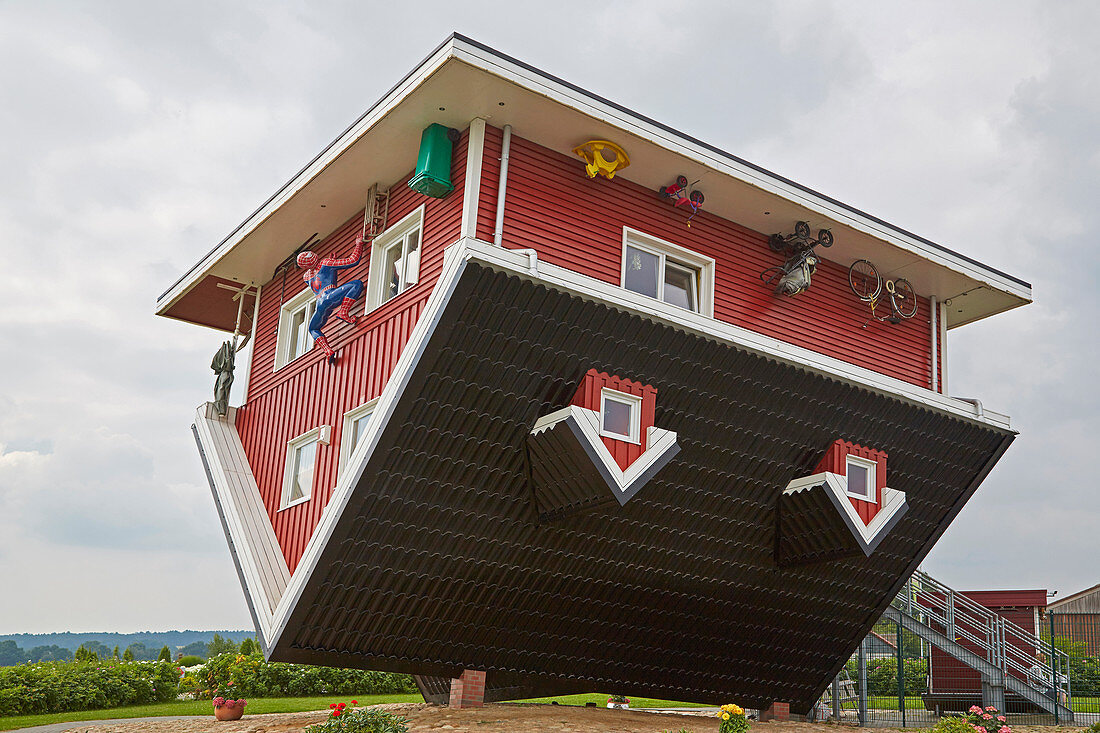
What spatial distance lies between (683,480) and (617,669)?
3.66m

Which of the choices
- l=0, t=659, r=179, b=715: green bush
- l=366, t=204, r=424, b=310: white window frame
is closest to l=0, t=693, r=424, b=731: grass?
l=0, t=659, r=179, b=715: green bush

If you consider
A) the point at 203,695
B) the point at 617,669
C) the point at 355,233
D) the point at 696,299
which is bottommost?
the point at 203,695

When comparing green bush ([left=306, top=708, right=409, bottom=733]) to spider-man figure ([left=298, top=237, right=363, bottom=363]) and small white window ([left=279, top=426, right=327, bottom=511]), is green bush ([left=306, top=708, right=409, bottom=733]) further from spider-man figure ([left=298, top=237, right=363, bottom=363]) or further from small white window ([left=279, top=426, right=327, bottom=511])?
spider-man figure ([left=298, top=237, right=363, bottom=363])

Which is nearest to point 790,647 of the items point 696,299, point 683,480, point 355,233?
point 683,480

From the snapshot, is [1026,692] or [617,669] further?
[1026,692]

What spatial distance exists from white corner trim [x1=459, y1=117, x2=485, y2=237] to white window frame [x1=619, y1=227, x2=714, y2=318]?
88.7 inches

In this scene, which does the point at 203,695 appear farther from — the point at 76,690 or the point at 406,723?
the point at 406,723

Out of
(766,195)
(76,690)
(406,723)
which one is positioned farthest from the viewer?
(76,690)

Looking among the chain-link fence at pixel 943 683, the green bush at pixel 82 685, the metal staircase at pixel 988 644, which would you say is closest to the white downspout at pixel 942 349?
the metal staircase at pixel 988 644

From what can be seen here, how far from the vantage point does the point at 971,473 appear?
51.2 feet

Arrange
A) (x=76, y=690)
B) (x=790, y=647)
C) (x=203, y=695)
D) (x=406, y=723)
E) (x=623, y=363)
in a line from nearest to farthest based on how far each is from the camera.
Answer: (x=623, y=363), (x=406, y=723), (x=790, y=647), (x=76, y=690), (x=203, y=695)

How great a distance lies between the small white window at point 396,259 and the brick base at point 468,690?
18.1 ft

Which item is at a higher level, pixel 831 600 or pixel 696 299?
pixel 696 299

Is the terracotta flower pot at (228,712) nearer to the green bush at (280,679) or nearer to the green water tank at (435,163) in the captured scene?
the green bush at (280,679)
